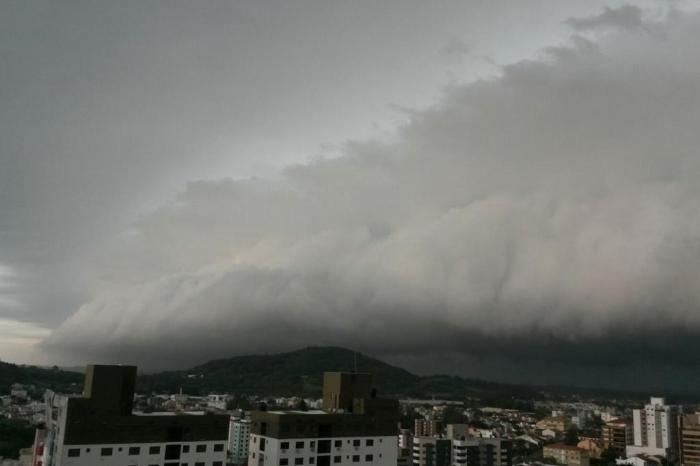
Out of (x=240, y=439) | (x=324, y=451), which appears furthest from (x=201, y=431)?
(x=240, y=439)

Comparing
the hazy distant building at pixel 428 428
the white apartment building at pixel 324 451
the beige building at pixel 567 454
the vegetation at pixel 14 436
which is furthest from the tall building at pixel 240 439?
the white apartment building at pixel 324 451

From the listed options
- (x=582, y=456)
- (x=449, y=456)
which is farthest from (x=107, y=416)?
(x=582, y=456)

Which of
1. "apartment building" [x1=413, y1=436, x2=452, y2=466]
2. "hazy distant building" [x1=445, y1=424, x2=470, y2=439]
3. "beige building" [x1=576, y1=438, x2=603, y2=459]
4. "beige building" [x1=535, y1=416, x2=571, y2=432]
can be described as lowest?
"beige building" [x1=535, y1=416, x2=571, y2=432]

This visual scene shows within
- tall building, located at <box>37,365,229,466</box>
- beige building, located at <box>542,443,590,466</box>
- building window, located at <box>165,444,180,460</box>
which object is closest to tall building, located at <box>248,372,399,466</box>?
tall building, located at <box>37,365,229,466</box>

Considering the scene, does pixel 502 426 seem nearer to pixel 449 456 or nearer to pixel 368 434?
pixel 449 456

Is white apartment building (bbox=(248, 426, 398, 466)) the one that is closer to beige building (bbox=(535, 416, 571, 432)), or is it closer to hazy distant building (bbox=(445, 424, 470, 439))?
hazy distant building (bbox=(445, 424, 470, 439))

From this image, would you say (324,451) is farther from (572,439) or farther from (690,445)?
(572,439)
